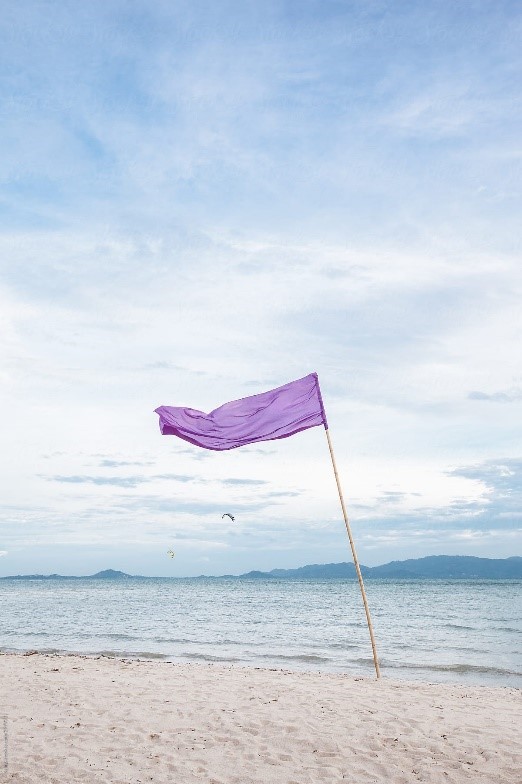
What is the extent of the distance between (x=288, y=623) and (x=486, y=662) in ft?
55.0

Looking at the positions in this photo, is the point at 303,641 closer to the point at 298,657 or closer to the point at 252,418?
the point at 298,657

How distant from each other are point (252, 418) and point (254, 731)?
6.36 m

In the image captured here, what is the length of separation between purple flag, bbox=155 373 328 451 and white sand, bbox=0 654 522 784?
5.35m

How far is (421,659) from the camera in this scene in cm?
2141

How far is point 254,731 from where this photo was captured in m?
9.93

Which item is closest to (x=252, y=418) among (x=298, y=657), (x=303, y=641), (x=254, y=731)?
(x=254, y=731)

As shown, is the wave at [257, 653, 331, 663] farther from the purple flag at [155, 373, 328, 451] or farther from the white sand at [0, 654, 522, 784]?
the purple flag at [155, 373, 328, 451]

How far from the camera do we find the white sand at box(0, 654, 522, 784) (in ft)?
26.8

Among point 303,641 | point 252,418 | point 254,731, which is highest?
point 252,418

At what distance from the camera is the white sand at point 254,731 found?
26.8 ft

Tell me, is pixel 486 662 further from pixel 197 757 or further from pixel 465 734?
pixel 197 757

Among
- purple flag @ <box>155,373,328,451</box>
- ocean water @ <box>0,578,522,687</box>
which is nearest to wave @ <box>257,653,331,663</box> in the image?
ocean water @ <box>0,578,522,687</box>

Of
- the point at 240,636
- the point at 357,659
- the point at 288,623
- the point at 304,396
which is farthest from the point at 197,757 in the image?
the point at 288,623

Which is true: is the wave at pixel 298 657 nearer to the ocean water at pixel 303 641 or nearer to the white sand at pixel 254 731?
the ocean water at pixel 303 641
